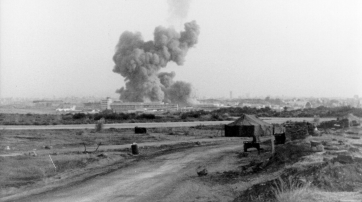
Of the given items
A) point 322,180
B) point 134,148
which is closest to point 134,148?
point 134,148

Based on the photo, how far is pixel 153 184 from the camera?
742 inches

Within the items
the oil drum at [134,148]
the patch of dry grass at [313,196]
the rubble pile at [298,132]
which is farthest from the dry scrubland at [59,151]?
Result: the patch of dry grass at [313,196]

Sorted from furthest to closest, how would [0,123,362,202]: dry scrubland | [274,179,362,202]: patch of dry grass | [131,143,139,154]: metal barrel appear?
[131,143,139,154]: metal barrel → [0,123,362,202]: dry scrubland → [274,179,362,202]: patch of dry grass

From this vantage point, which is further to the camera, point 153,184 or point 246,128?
point 246,128

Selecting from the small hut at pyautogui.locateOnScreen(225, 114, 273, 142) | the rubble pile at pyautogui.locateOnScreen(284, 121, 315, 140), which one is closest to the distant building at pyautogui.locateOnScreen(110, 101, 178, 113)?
the rubble pile at pyautogui.locateOnScreen(284, 121, 315, 140)

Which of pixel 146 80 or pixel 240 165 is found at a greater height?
pixel 146 80

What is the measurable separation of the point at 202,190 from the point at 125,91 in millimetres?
106059

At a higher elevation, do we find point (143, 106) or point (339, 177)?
point (143, 106)

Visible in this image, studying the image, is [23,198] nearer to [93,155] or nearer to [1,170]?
[1,170]

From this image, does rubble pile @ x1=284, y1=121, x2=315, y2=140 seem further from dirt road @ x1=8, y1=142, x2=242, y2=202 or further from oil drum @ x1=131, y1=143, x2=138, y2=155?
oil drum @ x1=131, y1=143, x2=138, y2=155

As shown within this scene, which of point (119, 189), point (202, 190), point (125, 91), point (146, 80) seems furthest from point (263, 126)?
point (125, 91)

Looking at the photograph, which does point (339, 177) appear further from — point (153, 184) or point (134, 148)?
point (134, 148)

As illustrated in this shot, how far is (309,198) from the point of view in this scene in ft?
42.7

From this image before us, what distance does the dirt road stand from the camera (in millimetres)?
16188
